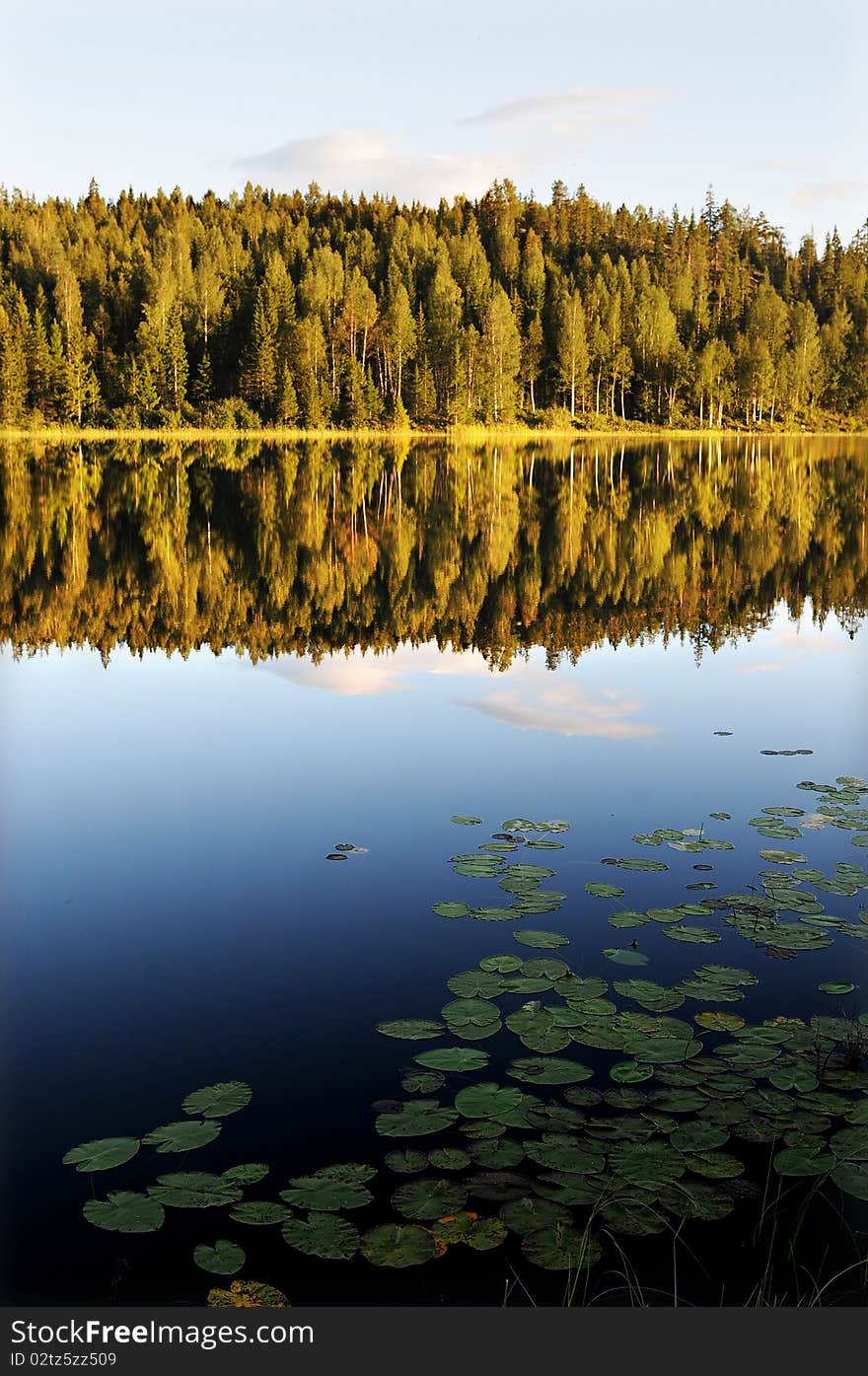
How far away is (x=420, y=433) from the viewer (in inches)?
4082

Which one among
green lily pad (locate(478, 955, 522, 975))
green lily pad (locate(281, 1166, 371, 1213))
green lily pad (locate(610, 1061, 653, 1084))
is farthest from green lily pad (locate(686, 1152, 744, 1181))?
green lily pad (locate(478, 955, 522, 975))

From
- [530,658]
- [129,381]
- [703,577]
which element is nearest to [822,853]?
[530,658]

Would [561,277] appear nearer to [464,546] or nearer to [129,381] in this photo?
[129,381]

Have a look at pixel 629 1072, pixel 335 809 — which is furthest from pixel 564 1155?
pixel 335 809

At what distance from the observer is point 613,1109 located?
19.6 feet

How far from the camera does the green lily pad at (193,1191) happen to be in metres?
5.24

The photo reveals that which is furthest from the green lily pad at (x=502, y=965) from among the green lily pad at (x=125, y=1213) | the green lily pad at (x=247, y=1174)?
the green lily pad at (x=125, y=1213)

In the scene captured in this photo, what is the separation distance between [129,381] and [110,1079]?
89242mm

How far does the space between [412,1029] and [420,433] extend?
328ft

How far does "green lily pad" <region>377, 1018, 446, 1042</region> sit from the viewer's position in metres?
6.64

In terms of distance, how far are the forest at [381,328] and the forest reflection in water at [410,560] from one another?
4288cm

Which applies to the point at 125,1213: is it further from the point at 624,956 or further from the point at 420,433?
the point at 420,433

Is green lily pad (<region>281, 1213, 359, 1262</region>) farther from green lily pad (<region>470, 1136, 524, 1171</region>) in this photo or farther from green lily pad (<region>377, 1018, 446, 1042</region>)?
green lily pad (<region>377, 1018, 446, 1042</region>)

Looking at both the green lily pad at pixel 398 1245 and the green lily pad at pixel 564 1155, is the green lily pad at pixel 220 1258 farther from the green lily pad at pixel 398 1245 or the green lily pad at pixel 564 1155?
the green lily pad at pixel 564 1155
